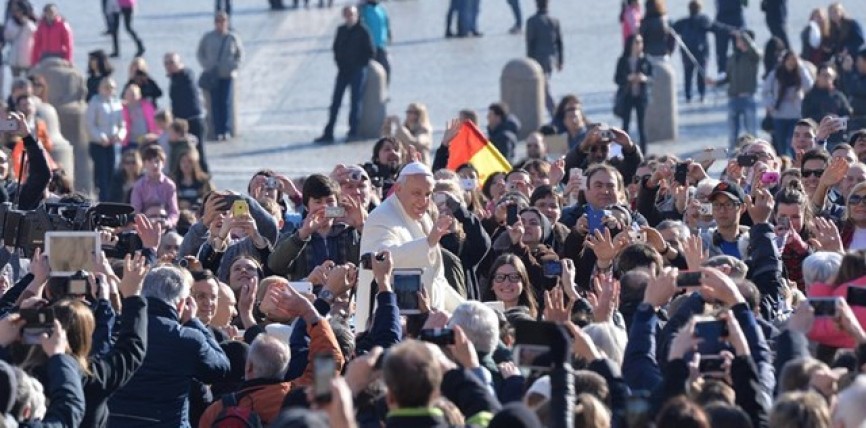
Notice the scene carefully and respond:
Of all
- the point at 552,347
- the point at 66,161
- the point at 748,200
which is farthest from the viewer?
the point at 66,161

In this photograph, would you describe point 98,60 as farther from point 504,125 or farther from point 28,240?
point 28,240

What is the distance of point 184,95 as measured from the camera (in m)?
25.7

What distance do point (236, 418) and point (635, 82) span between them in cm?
1503

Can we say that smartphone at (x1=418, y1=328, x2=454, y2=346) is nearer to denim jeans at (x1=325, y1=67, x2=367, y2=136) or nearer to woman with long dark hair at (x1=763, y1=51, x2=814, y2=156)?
woman with long dark hair at (x1=763, y1=51, x2=814, y2=156)

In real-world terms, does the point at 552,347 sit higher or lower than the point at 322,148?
higher

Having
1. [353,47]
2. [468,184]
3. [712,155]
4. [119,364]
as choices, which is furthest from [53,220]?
[353,47]

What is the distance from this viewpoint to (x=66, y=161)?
24.0m

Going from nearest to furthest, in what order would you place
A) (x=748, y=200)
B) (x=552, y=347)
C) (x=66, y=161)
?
1. (x=552, y=347)
2. (x=748, y=200)
3. (x=66, y=161)

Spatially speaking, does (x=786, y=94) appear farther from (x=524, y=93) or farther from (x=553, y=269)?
(x=553, y=269)

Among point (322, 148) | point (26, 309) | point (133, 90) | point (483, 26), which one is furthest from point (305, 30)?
point (26, 309)

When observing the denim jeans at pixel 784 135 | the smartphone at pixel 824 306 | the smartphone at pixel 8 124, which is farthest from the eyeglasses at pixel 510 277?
the denim jeans at pixel 784 135

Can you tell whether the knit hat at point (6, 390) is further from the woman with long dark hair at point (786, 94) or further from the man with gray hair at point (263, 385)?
the woman with long dark hair at point (786, 94)

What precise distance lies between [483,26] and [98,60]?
948 cm

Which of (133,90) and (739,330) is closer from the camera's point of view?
(739,330)
